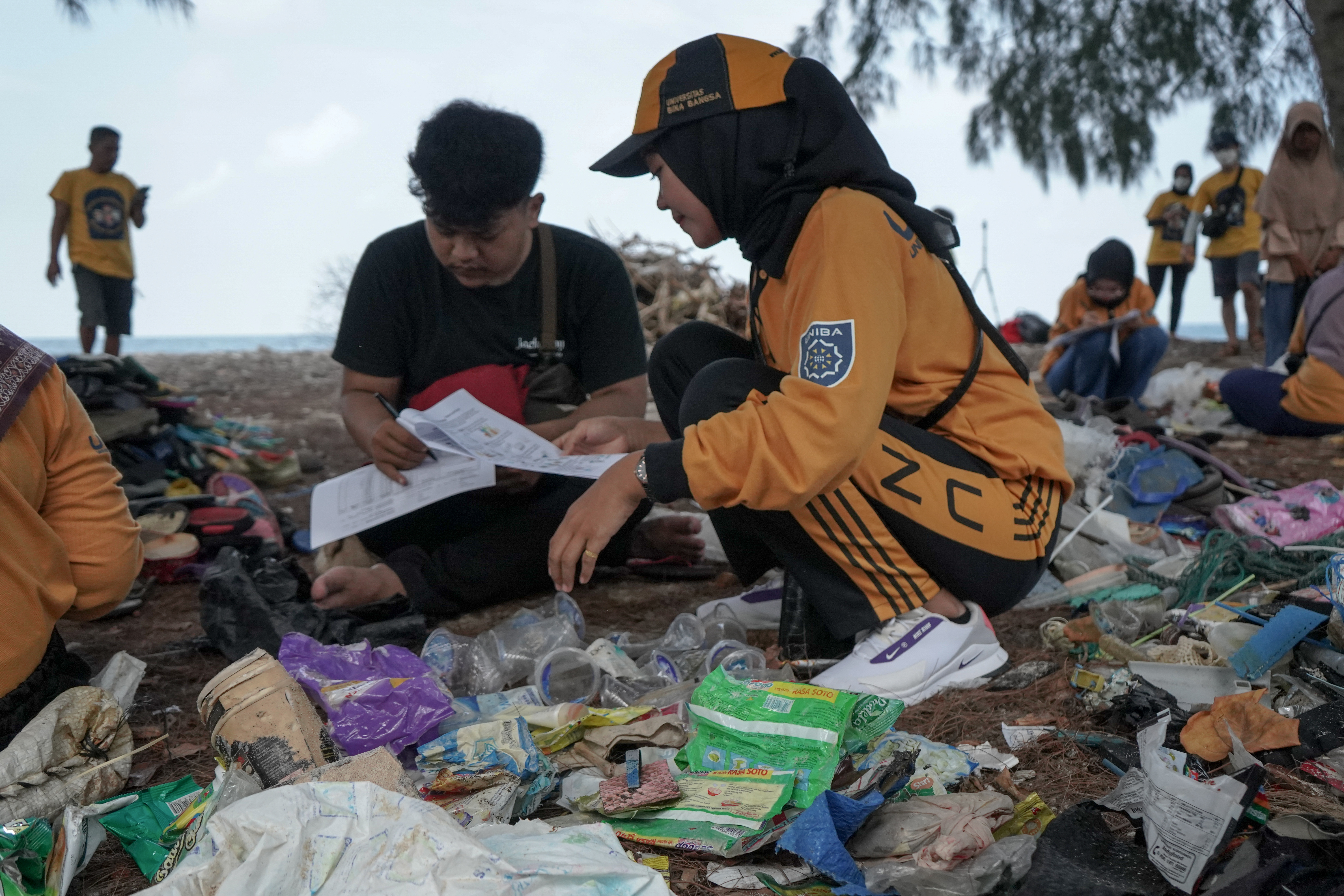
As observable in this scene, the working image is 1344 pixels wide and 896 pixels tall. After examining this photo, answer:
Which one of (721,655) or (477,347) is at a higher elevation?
(477,347)

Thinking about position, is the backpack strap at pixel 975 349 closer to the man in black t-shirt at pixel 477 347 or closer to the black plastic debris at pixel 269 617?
the man in black t-shirt at pixel 477 347

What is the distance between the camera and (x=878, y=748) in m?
1.71

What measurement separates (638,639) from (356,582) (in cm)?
80

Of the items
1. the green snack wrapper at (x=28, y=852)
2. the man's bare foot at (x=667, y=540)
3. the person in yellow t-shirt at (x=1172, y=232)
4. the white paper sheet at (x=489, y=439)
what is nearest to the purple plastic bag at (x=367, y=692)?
the green snack wrapper at (x=28, y=852)

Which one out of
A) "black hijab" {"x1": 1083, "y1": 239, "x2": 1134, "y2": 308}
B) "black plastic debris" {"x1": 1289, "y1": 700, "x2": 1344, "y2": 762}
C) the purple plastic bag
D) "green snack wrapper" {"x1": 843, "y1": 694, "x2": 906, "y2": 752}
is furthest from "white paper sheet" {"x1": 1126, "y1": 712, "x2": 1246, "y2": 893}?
A: "black hijab" {"x1": 1083, "y1": 239, "x2": 1134, "y2": 308}

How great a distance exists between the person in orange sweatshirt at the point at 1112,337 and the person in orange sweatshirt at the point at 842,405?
3.78 m

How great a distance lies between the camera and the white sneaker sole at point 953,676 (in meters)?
2.01

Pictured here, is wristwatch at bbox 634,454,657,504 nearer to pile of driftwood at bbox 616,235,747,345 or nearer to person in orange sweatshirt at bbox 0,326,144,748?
person in orange sweatshirt at bbox 0,326,144,748

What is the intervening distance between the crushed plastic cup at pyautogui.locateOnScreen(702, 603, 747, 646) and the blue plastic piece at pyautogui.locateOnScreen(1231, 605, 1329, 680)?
1105 mm

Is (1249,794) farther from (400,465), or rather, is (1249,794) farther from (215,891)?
(400,465)

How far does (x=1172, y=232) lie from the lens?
9094 millimetres

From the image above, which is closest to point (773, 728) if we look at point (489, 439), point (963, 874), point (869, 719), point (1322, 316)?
point (869, 719)

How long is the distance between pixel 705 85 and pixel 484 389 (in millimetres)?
1305

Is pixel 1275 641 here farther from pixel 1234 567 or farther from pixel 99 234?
pixel 99 234
